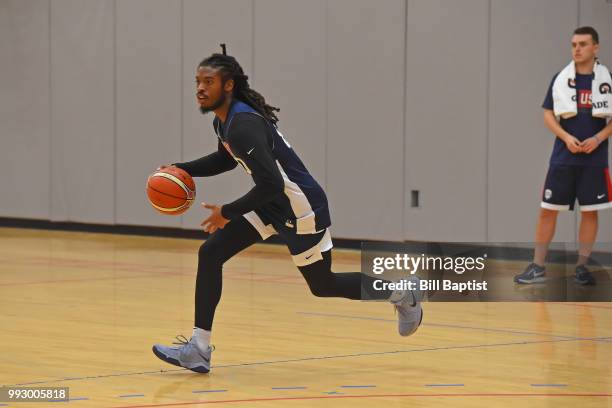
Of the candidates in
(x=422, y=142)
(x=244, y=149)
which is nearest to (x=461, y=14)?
(x=422, y=142)

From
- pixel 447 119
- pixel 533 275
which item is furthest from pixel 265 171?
pixel 447 119

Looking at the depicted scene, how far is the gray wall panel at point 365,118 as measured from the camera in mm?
13789

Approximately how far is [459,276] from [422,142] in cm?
282

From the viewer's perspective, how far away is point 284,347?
776 centimetres

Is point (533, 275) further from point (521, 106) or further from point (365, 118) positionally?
point (365, 118)

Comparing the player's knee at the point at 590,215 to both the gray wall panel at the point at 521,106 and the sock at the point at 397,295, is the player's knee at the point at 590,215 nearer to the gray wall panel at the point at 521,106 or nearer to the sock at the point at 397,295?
the gray wall panel at the point at 521,106

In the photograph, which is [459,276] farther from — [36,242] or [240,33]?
[36,242]

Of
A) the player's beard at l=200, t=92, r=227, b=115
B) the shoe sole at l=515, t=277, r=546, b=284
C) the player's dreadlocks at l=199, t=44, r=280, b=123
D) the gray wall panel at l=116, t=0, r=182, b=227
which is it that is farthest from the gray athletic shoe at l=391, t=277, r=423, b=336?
the gray wall panel at l=116, t=0, r=182, b=227

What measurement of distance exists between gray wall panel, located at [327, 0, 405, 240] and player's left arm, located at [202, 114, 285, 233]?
7270 mm

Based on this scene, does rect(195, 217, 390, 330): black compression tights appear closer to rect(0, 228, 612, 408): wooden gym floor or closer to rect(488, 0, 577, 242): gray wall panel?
rect(0, 228, 612, 408): wooden gym floor

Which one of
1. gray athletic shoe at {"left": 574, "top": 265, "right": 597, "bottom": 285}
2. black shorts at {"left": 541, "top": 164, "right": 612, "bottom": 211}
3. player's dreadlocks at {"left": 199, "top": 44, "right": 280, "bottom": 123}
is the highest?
player's dreadlocks at {"left": 199, "top": 44, "right": 280, "bottom": 123}

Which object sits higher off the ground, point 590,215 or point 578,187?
point 578,187

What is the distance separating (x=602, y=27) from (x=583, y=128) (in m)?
1.77

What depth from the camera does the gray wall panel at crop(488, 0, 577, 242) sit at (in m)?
12.7
